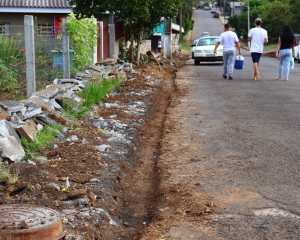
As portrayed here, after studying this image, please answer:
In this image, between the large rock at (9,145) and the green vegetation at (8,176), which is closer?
the green vegetation at (8,176)

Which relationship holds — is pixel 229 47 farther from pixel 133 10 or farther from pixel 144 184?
pixel 144 184

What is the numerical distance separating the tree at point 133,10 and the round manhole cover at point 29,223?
15477mm

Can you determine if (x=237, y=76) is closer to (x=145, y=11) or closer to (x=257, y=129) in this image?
(x=145, y=11)

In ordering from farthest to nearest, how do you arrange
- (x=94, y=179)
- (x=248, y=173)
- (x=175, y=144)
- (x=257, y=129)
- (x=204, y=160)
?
1. (x=257, y=129)
2. (x=175, y=144)
3. (x=204, y=160)
4. (x=248, y=173)
5. (x=94, y=179)

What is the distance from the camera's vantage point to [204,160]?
7.33 meters

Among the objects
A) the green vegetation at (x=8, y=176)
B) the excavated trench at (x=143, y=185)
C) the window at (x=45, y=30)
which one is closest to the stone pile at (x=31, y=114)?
the green vegetation at (x=8, y=176)

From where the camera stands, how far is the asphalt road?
5051mm

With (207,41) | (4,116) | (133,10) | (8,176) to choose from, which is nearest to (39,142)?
(4,116)

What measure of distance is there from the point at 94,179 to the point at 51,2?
68.2ft

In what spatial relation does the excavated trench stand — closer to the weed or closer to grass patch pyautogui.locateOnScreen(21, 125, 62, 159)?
the weed

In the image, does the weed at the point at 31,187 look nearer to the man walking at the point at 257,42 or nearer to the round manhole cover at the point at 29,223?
the round manhole cover at the point at 29,223

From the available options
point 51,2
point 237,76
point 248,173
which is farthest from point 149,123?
point 51,2

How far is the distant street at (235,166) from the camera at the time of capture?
16.5 ft

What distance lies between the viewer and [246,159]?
7.22 m
